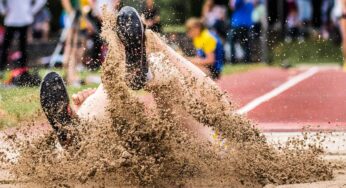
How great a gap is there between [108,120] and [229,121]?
0.79 meters

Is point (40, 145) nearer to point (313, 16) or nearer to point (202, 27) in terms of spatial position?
point (202, 27)

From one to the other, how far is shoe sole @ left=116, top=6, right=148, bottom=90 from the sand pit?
0.07 metres

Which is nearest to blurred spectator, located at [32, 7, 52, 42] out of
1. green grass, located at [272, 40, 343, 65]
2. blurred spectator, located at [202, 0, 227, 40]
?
blurred spectator, located at [202, 0, 227, 40]

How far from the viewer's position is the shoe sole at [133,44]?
252 inches

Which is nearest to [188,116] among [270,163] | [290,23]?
[270,163]

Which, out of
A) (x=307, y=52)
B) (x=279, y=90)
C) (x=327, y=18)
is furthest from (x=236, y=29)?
→ (x=279, y=90)

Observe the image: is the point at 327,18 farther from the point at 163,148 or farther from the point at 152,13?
the point at 163,148

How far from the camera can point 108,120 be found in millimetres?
6504

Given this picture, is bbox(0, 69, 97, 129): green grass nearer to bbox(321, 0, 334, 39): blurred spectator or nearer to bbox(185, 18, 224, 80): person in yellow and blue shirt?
bbox(185, 18, 224, 80): person in yellow and blue shirt

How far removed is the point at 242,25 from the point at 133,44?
15795 millimetres

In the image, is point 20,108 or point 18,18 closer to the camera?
point 20,108

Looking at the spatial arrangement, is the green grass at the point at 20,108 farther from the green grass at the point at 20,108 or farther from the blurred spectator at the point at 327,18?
the blurred spectator at the point at 327,18

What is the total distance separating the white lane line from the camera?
12.3 meters

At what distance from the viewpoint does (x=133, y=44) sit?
6.44m
